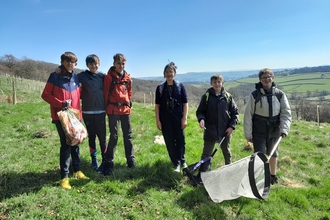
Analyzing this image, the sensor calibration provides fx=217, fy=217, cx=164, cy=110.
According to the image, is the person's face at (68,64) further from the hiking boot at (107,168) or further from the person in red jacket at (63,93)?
the hiking boot at (107,168)

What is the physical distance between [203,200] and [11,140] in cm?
737

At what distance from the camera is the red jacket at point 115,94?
5.18 meters

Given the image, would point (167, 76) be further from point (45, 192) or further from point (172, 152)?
point (45, 192)

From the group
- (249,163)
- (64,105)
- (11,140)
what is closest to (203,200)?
(249,163)

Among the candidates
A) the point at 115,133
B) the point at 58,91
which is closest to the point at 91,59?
the point at 58,91

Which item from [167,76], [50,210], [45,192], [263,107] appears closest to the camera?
[50,210]

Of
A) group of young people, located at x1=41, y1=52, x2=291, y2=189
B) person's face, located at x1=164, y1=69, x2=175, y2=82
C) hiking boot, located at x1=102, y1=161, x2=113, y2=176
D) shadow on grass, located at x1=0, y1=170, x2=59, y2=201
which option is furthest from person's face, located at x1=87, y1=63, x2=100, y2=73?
shadow on grass, located at x1=0, y1=170, x2=59, y2=201

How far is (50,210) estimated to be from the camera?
3789 millimetres

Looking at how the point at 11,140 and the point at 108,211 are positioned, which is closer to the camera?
the point at 108,211

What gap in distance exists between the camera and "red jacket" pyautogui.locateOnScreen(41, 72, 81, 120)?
14.6 ft

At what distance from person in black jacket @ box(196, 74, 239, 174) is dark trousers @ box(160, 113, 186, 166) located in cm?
64

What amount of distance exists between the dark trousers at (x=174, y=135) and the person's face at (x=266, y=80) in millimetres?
2108

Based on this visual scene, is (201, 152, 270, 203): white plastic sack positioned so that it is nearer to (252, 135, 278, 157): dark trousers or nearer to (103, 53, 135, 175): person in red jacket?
(252, 135, 278, 157): dark trousers

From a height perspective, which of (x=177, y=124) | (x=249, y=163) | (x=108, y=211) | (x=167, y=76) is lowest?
(x=108, y=211)
